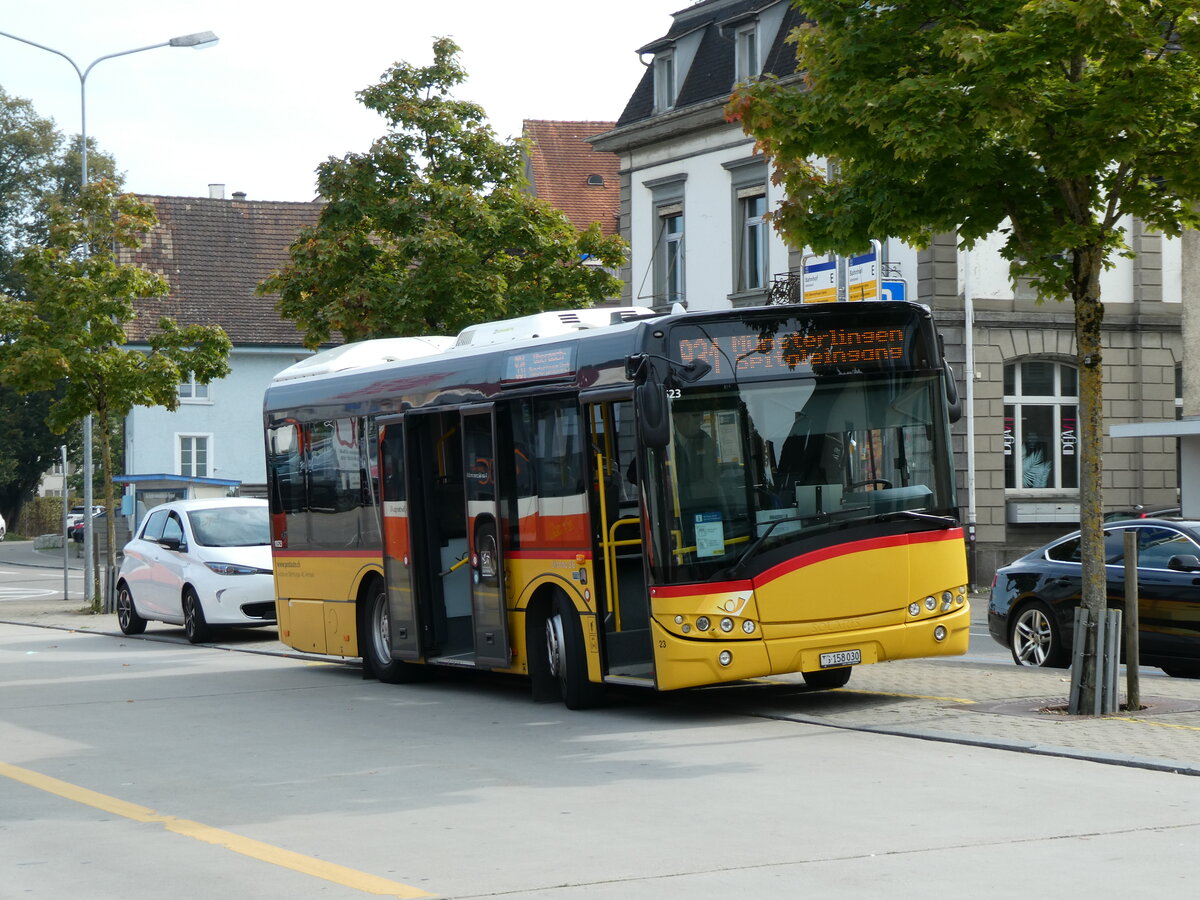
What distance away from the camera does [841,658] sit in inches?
489

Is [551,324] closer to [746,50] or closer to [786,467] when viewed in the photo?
[786,467]

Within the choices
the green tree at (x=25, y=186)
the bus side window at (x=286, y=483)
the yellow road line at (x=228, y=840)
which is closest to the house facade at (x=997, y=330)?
the bus side window at (x=286, y=483)

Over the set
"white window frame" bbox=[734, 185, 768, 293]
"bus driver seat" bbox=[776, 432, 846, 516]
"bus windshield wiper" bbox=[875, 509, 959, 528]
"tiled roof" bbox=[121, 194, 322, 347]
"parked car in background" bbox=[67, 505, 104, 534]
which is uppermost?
"tiled roof" bbox=[121, 194, 322, 347]

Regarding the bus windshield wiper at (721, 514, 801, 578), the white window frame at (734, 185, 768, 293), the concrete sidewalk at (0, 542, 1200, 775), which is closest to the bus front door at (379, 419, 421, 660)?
the concrete sidewalk at (0, 542, 1200, 775)

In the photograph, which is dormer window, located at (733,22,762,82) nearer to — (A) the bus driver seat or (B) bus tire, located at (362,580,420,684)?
(B) bus tire, located at (362,580,420,684)

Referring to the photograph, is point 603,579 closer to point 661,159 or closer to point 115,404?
point 115,404

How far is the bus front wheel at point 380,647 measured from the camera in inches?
644

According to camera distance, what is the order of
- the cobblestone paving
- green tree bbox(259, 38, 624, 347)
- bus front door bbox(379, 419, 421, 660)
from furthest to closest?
green tree bbox(259, 38, 624, 347), bus front door bbox(379, 419, 421, 660), the cobblestone paving

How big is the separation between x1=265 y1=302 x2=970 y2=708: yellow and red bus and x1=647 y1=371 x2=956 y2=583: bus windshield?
0.01 meters

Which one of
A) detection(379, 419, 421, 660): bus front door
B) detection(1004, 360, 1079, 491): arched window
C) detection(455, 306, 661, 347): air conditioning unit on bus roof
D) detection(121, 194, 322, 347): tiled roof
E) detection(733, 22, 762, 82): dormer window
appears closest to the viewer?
detection(455, 306, 661, 347): air conditioning unit on bus roof

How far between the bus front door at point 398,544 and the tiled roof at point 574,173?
3959 cm

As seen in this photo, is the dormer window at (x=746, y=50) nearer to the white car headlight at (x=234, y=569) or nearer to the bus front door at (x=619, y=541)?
the white car headlight at (x=234, y=569)

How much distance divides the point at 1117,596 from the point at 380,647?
6.61m

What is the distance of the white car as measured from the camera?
22641 mm
